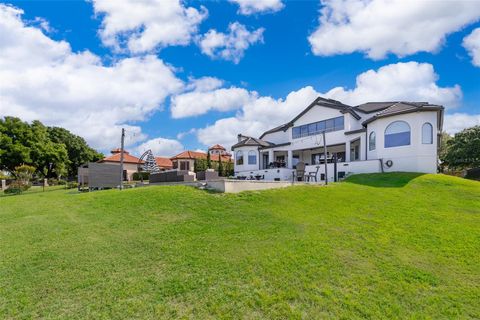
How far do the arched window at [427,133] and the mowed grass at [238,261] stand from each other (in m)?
9.26

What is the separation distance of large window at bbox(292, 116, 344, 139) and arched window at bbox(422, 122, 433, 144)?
671 cm

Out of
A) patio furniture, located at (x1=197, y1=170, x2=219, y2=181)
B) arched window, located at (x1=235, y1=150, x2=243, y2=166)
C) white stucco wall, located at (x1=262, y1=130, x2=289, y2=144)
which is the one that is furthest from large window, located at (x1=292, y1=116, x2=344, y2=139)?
patio furniture, located at (x1=197, y1=170, x2=219, y2=181)

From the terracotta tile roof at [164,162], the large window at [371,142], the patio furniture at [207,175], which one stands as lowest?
the patio furniture at [207,175]

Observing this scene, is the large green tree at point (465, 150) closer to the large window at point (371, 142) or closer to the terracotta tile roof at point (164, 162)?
the large window at point (371, 142)

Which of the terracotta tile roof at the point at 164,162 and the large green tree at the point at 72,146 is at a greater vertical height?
the large green tree at the point at 72,146

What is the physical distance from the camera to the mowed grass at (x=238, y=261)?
443cm

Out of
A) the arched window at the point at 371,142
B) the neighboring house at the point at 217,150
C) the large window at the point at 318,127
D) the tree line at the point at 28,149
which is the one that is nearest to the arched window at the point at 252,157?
the large window at the point at 318,127

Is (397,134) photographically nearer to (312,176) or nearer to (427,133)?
(427,133)

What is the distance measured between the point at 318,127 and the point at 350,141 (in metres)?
3.74

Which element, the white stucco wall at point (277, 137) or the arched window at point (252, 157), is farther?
the white stucco wall at point (277, 137)

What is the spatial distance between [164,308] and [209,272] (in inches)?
47.2

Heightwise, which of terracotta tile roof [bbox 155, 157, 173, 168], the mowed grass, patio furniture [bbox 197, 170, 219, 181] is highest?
terracotta tile roof [bbox 155, 157, 173, 168]

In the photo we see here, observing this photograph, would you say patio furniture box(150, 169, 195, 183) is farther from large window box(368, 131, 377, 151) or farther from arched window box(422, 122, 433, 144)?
arched window box(422, 122, 433, 144)

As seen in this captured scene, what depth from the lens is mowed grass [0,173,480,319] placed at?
4.43m
